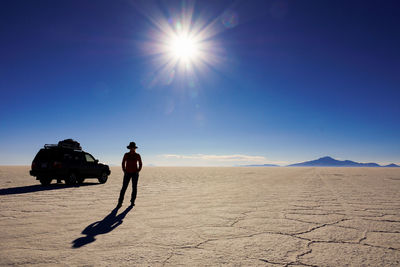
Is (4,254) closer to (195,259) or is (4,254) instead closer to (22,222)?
(22,222)

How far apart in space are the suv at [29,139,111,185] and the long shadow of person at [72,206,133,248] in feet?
27.1

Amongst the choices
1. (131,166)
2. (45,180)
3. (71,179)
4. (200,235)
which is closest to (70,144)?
(71,179)

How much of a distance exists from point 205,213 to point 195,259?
9.85ft

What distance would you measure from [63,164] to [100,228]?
9.68 meters

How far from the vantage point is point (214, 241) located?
401 cm

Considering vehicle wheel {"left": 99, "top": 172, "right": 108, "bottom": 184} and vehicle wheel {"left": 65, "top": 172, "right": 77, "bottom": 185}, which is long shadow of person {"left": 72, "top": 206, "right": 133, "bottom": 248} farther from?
vehicle wheel {"left": 99, "top": 172, "right": 108, "bottom": 184}

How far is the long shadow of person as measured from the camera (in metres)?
3.98

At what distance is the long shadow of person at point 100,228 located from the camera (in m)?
3.98

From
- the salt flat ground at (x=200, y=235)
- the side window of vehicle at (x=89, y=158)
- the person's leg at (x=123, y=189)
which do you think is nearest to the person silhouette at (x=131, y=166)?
the person's leg at (x=123, y=189)

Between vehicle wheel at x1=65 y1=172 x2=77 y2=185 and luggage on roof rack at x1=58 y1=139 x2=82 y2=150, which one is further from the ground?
luggage on roof rack at x1=58 y1=139 x2=82 y2=150

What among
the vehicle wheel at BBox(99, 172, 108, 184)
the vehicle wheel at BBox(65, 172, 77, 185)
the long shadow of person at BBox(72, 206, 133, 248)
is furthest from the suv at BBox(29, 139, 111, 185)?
the long shadow of person at BBox(72, 206, 133, 248)

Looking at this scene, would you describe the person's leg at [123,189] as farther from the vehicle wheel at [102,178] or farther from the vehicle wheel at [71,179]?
the vehicle wheel at [102,178]

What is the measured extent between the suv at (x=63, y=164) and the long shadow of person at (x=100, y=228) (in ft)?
27.1

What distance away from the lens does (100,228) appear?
4.80 m
